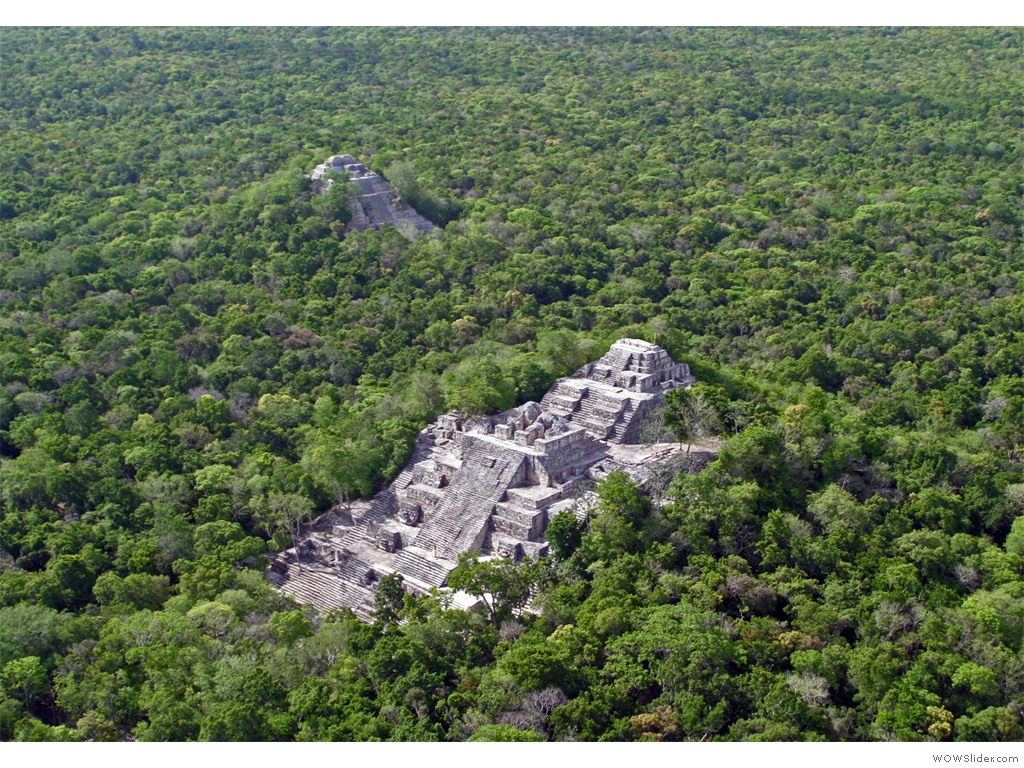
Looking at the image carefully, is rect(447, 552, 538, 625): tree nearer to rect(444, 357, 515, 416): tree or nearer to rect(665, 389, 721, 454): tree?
rect(665, 389, 721, 454): tree

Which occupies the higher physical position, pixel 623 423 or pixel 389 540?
pixel 623 423

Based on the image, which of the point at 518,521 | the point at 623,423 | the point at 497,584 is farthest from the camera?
the point at 623,423

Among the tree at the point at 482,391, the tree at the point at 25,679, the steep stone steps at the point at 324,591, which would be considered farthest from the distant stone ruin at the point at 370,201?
the tree at the point at 25,679

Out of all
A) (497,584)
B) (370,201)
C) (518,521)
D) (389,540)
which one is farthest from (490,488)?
(370,201)

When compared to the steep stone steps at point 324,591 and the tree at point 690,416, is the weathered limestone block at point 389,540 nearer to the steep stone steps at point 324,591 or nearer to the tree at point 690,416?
the steep stone steps at point 324,591

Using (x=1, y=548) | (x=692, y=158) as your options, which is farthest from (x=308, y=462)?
(x=692, y=158)

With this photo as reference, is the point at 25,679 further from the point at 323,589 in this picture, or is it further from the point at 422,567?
the point at 422,567
